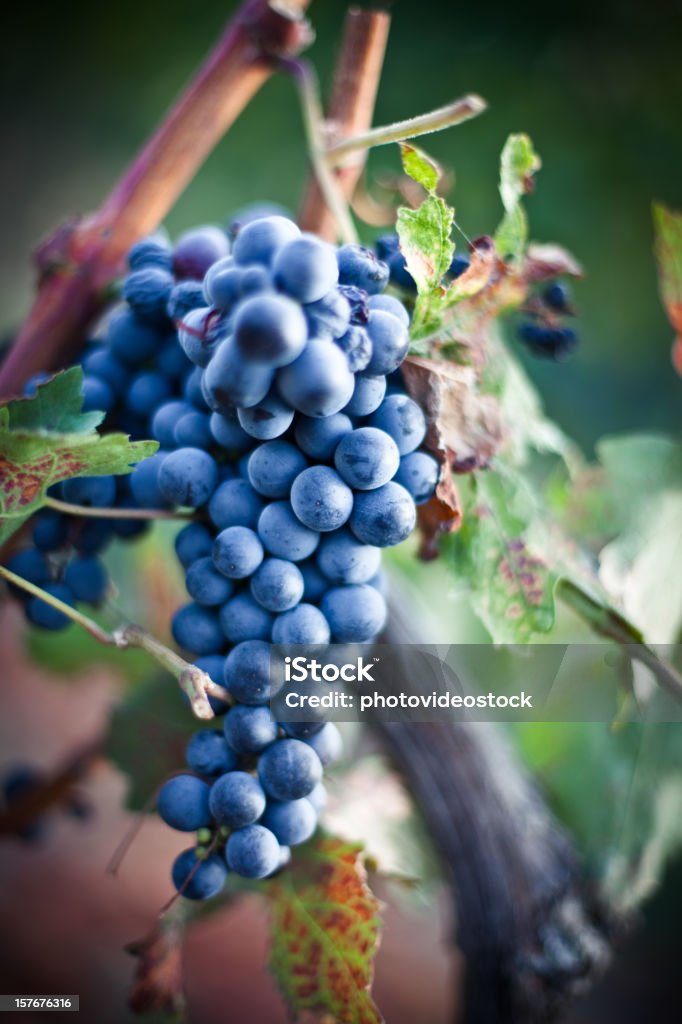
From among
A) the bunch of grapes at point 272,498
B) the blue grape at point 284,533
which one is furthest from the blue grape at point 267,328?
the blue grape at point 284,533

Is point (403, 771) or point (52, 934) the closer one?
point (403, 771)

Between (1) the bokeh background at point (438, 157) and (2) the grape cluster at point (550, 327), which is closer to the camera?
(2) the grape cluster at point (550, 327)

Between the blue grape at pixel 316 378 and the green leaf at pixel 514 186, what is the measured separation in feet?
0.74

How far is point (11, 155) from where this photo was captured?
165 cm

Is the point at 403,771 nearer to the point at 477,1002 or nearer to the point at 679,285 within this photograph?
the point at 477,1002

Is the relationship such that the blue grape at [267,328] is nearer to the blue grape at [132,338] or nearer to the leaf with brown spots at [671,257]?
the blue grape at [132,338]

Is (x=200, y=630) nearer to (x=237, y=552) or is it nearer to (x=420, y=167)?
(x=237, y=552)

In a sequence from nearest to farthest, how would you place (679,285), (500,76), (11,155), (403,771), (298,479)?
(298,479) < (679,285) < (403,771) < (500,76) < (11,155)

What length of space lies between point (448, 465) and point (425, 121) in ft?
0.74

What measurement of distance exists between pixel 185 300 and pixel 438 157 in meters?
1.21

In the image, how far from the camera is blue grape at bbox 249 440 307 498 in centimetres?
44

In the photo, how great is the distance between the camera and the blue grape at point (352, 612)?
46 centimetres

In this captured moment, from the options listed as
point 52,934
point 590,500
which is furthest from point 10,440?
point 52,934

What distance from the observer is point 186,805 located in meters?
0.46
